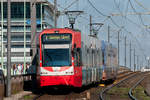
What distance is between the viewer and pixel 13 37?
4304 inches

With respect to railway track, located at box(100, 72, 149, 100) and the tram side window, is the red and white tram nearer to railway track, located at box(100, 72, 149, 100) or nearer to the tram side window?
the tram side window

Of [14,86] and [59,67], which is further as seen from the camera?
[14,86]

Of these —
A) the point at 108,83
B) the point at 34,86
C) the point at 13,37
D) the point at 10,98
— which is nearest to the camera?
the point at 10,98

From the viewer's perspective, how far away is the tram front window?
23703 mm

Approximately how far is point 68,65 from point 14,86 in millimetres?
4355

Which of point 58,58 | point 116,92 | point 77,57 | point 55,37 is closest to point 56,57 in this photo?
point 58,58

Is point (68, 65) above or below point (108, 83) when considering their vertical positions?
above

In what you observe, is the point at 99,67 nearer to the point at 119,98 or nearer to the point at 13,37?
the point at 119,98

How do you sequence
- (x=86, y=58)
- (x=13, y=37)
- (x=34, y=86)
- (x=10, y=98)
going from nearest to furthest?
1. (x=10, y=98)
2. (x=86, y=58)
3. (x=34, y=86)
4. (x=13, y=37)

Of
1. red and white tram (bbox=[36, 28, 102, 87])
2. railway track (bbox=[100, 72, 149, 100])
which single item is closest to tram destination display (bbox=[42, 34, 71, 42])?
red and white tram (bbox=[36, 28, 102, 87])

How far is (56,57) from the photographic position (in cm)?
2373

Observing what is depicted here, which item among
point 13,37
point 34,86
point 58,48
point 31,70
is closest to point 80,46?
point 58,48

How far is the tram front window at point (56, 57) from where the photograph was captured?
23703mm

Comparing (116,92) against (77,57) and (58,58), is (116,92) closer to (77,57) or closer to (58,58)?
(77,57)
